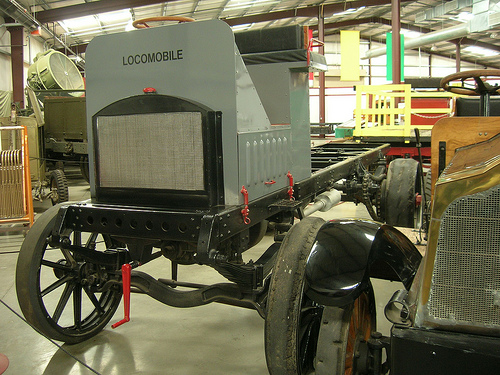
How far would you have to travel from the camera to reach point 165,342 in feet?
10.5

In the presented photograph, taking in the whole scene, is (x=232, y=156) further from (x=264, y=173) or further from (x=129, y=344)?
(x=129, y=344)

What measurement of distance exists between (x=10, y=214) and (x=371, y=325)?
522 cm

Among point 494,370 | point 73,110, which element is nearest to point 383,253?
point 494,370

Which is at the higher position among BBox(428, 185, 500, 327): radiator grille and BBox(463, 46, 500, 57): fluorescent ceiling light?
BBox(463, 46, 500, 57): fluorescent ceiling light

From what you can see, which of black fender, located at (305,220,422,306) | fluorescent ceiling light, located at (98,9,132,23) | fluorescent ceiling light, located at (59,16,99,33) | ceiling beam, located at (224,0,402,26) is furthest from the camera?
ceiling beam, located at (224,0,402,26)

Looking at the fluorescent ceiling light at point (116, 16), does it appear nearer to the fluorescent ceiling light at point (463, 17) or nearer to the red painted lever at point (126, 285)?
the fluorescent ceiling light at point (463, 17)

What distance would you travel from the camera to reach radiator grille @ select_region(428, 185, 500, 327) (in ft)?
4.68

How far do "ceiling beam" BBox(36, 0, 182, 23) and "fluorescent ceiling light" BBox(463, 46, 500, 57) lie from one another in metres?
20.7

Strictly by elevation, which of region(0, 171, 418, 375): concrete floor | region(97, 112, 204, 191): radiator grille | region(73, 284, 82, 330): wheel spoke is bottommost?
region(0, 171, 418, 375): concrete floor

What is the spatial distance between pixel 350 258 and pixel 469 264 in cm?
57

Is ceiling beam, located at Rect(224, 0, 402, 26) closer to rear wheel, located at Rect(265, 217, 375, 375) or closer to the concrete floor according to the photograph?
the concrete floor

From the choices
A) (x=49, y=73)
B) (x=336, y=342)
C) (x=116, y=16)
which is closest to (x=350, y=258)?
(x=336, y=342)

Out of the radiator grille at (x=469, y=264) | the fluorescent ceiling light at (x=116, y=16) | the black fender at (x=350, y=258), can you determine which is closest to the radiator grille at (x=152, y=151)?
the black fender at (x=350, y=258)

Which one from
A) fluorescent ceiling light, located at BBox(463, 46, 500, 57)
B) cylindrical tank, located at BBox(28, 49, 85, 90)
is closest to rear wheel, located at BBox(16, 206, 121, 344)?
cylindrical tank, located at BBox(28, 49, 85, 90)
